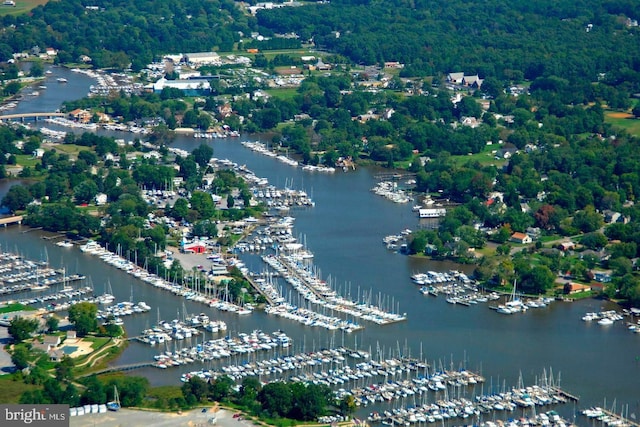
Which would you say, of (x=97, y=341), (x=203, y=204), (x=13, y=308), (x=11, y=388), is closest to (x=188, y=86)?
(x=203, y=204)

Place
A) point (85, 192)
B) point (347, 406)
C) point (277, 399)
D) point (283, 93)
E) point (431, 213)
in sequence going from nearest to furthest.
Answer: point (277, 399)
point (347, 406)
point (431, 213)
point (85, 192)
point (283, 93)

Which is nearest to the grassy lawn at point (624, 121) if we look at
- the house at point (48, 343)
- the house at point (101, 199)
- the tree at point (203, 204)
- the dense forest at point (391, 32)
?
the dense forest at point (391, 32)

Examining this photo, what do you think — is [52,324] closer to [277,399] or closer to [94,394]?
[94,394]

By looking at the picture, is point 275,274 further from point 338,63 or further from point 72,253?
point 338,63

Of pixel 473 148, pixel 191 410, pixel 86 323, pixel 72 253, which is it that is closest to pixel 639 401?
pixel 191 410

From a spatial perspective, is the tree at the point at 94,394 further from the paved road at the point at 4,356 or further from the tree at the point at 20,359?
the paved road at the point at 4,356

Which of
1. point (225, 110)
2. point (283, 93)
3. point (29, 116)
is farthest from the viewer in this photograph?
point (283, 93)
